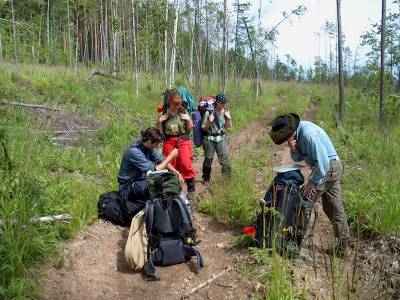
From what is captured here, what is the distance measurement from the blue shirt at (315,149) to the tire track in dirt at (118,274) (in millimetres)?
1265

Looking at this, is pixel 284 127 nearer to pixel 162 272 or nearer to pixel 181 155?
pixel 162 272

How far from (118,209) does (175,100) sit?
166cm

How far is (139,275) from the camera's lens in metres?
3.79

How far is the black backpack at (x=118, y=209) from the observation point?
4.68 m

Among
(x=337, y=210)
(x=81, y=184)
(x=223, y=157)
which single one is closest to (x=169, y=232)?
(x=81, y=184)

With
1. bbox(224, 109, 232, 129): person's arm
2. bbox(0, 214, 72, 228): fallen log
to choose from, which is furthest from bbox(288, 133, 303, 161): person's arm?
bbox(0, 214, 72, 228): fallen log

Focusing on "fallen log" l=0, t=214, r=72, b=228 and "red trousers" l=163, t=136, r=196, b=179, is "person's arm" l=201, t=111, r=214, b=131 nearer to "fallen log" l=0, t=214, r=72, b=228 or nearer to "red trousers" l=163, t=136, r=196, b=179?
"red trousers" l=163, t=136, r=196, b=179

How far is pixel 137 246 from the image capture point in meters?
3.89

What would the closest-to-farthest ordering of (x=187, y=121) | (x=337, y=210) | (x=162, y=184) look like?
(x=337, y=210), (x=162, y=184), (x=187, y=121)

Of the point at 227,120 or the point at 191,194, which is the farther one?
the point at 227,120

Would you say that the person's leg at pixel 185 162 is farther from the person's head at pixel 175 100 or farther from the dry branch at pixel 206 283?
the dry branch at pixel 206 283

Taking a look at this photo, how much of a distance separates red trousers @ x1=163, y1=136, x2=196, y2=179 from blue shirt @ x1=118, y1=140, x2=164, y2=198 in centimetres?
49

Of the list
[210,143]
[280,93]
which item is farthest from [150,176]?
[280,93]

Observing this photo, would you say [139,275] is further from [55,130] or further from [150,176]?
[55,130]
